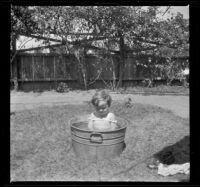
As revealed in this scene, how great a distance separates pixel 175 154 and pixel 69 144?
1.44 metres

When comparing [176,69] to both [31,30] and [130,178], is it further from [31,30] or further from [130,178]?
[130,178]

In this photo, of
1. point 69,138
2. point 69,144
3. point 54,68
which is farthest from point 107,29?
point 69,144

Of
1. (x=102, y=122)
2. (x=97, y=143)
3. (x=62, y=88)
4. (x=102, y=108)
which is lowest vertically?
(x=97, y=143)

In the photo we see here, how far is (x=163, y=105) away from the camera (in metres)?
6.63

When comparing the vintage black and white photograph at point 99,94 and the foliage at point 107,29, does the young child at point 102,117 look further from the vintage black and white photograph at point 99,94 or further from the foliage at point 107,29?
the foliage at point 107,29

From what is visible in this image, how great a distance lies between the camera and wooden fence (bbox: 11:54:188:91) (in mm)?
8594

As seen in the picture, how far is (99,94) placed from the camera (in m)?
3.62

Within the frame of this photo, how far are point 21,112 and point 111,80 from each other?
3.80 metres

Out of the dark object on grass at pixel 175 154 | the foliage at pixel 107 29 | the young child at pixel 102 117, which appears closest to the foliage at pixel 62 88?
the foliage at pixel 107 29

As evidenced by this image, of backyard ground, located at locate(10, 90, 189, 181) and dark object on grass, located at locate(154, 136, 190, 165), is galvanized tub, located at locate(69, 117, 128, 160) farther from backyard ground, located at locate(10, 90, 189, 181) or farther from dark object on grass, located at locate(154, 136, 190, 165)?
dark object on grass, located at locate(154, 136, 190, 165)

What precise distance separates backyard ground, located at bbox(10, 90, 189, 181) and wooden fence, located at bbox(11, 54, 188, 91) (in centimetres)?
104

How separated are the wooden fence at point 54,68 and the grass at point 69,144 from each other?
265cm

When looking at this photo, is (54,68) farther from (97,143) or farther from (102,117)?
(97,143)

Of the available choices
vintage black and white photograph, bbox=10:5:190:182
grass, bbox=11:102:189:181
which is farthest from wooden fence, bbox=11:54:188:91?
grass, bbox=11:102:189:181
